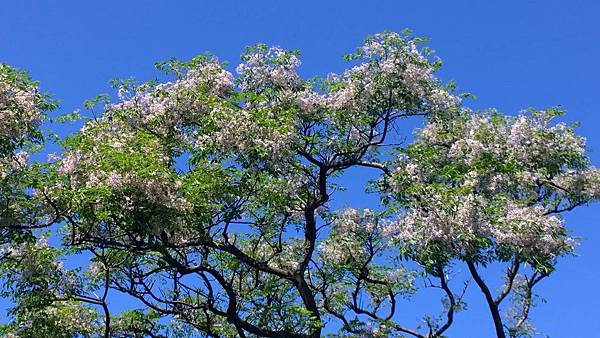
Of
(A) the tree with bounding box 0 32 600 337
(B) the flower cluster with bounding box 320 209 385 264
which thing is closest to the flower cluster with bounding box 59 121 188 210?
(A) the tree with bounding box 0 32 600 337

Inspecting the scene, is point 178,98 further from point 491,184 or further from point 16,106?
point 491,184

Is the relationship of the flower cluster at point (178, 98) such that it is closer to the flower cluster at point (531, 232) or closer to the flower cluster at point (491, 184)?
the flower cluster at point (491, 184)

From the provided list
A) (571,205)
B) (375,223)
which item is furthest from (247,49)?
(571,205)

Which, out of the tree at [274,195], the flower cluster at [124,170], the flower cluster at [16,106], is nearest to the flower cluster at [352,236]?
the tree at [274,195]

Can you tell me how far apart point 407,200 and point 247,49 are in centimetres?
547

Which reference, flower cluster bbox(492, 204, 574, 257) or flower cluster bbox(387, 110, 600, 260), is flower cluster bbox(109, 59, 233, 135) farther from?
flower cluster bbox(492, 204, 574, 257)

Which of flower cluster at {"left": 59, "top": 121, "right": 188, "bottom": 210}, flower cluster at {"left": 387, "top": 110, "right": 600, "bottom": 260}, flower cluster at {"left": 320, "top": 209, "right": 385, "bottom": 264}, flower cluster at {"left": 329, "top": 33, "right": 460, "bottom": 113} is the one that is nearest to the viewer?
flower cluster at {"left": 59, "top": 121, "right": 188, "bottom": 210}

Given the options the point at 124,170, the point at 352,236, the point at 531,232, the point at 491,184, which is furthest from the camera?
the point at 352,236

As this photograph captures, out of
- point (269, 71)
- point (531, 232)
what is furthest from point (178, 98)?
point (531, 232)

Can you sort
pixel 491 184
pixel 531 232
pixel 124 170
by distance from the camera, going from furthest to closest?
1. pixel 491 184
2. pixel 531 232
3. pixel 124 170

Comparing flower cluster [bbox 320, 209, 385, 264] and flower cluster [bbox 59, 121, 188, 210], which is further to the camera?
flower cluster [bbox 320, 209, 385, 264]

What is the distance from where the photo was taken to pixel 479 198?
14656 millimetres

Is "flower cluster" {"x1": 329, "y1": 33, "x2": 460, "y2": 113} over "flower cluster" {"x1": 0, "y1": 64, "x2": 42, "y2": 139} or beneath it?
over

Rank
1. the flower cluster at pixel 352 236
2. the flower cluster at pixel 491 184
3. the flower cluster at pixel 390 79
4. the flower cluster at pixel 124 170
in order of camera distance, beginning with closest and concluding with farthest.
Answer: the flower cluster at pixel 124 170 < the flower cluster at pixel 491 184 < the flower cluster at pixel 390 79 < the flower cluster at pixel 352 236
